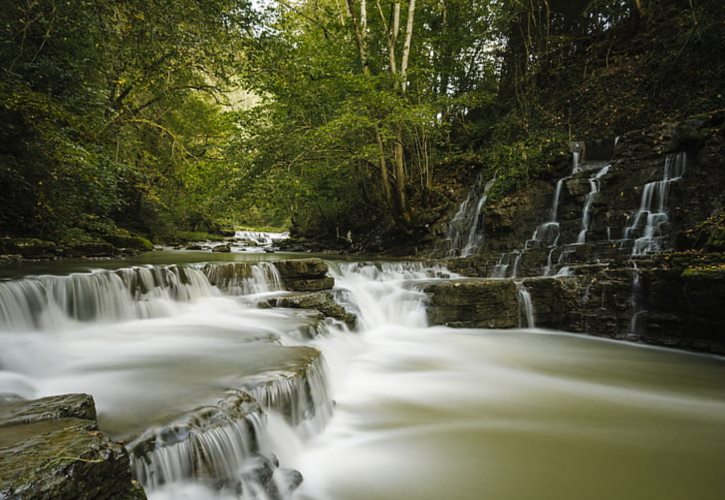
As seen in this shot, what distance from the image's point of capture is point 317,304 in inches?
251

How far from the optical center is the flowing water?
8.44 ft

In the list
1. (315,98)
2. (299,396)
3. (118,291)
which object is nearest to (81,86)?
(118,291)

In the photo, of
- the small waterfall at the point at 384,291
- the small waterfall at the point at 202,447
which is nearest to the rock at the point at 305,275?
the small waterfall at the point at 384,291

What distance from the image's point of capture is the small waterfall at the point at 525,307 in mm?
7328

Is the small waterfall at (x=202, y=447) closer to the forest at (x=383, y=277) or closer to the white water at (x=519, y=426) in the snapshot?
the forest at (x=383, y=277)

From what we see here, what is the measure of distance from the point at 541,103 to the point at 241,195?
34.8ft

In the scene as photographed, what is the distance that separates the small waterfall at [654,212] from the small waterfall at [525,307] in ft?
8.30

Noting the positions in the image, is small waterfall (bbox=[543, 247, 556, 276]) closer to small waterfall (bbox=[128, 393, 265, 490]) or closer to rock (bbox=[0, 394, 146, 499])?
small waterfall (bbox=[128, 393, 265, 490])

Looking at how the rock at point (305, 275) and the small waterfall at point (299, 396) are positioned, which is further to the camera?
the rock at point (305, 275)

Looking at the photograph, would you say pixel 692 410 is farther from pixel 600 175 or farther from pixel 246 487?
pixel 600 175

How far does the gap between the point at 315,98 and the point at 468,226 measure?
598 cm

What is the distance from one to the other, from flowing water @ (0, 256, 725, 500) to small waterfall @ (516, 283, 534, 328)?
0.78 meters

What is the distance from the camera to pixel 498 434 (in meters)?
3.46

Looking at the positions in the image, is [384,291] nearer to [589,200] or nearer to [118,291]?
[118,291]
